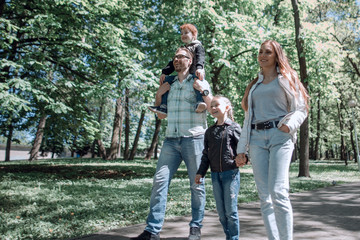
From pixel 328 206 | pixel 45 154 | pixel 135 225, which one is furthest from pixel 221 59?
pixel 45 154

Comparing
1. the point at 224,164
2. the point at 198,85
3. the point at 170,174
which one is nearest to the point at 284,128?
the point at 224,164

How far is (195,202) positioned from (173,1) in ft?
39.1

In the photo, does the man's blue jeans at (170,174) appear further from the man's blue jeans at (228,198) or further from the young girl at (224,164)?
the man's blue jeans at (228,198)

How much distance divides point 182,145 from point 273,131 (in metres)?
1.17

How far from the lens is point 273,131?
2994 mm

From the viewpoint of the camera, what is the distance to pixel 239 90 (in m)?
16.5

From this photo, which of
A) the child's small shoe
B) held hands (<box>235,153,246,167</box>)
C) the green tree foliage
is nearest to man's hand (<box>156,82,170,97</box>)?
the child's small shoe

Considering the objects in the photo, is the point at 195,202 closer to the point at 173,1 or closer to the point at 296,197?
the point at 296,197

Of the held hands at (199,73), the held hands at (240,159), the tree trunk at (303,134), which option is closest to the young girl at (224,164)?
the held hands at (240,159)

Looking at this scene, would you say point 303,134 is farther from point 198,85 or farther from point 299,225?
point 198,85

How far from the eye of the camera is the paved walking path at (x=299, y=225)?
396 centimetres

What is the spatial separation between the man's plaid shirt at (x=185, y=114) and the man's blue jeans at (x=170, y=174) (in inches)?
3.3

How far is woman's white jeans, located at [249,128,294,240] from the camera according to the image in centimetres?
283

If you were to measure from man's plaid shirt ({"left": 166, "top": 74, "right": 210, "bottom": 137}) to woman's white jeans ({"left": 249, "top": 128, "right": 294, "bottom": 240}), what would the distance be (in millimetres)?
863
